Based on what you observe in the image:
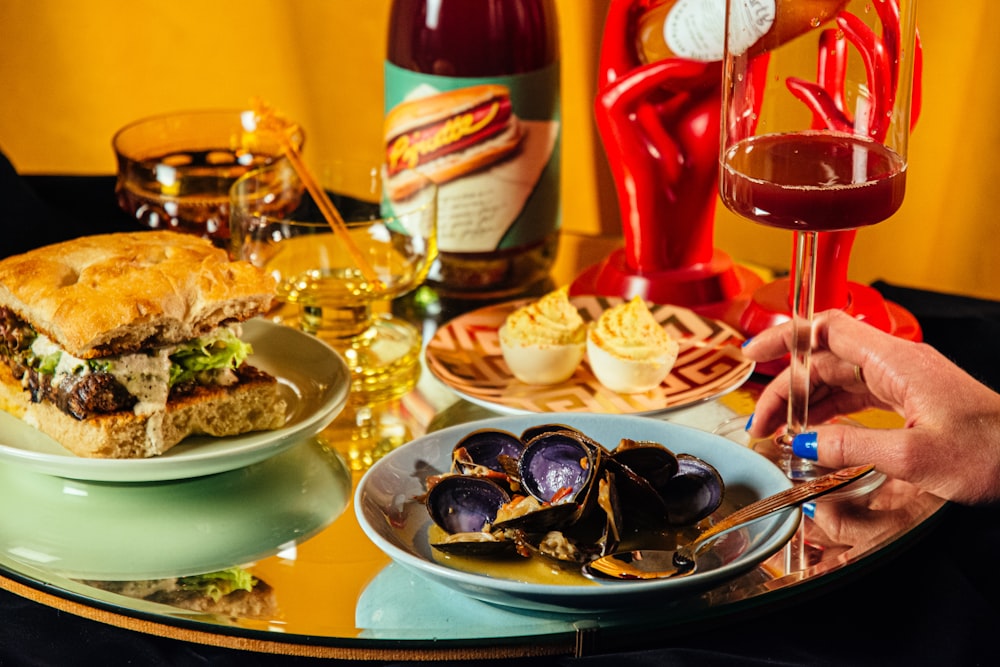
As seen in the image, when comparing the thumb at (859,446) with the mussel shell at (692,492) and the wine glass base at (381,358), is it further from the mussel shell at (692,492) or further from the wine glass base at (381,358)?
the wine glass base at (381,358)

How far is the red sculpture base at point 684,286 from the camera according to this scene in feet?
5.26

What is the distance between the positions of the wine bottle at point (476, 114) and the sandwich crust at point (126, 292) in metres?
0.37

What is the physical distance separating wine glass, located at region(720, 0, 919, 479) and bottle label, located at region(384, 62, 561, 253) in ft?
1.63

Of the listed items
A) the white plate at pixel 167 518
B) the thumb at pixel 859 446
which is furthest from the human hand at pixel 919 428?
the white plate at pixel 167 518

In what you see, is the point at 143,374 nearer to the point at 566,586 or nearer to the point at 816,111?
the point at 566,586

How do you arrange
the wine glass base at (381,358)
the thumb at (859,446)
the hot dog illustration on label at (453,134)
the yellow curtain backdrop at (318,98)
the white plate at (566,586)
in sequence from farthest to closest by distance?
the yellow curtain backdrop at (318,98) < the hot dog illustration on label at (453,134) < the wine glass base at (381,358) < the thumb at (859,446) < the white plate at (566,586)

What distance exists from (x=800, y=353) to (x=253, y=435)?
54 centimetres

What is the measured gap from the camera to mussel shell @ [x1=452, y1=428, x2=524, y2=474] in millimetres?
1104

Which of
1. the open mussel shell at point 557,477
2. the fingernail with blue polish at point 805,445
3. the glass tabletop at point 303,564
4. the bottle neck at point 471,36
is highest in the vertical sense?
the bottle neck at point 471,36

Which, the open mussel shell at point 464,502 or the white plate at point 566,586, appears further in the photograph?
the open mussel shell at point 464,502

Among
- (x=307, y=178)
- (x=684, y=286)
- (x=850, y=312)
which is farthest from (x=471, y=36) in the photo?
(x=850, y=312)

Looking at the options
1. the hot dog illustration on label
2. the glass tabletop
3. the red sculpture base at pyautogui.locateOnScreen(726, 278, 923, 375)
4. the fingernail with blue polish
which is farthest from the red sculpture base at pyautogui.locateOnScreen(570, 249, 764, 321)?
the fingernail with blue polish

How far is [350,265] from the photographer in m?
1.57

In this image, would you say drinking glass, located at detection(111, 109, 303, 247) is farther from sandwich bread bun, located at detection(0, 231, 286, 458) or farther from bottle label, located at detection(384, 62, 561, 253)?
sandwich bread bun, located at detection(0, 231, 286, 458)
